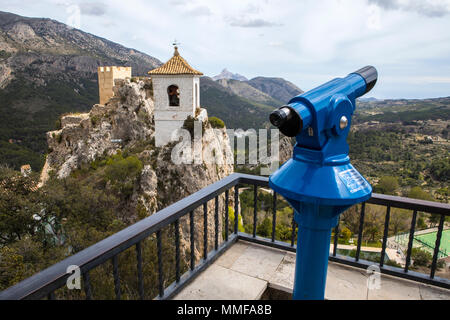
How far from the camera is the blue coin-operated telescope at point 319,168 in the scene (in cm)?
119

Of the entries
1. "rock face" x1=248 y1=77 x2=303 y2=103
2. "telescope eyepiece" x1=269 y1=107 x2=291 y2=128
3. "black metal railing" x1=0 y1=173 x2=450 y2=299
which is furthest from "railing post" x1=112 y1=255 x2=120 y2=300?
"rock face" x1=248 y1=77 x2=303 y2=103

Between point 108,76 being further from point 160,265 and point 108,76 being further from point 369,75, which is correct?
point 369,75

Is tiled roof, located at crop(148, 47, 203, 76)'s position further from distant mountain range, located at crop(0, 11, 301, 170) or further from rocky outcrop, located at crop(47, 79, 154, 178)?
distant mountain range, located at crop(0, 11, 301, 170)

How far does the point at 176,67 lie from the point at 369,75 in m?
16.5

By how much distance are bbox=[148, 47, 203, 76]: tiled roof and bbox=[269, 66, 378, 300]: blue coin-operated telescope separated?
15.8 metres

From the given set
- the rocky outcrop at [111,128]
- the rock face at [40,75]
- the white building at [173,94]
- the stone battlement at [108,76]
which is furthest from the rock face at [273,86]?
the white building at [173,94]

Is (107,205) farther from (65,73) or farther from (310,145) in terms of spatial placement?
(65,73)

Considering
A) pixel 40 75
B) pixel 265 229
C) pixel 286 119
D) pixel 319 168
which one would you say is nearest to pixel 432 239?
pixel 265 229

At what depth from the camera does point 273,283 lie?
92.6 inches

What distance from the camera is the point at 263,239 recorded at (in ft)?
9.66

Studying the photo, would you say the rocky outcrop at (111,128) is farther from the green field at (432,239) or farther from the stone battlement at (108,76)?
the green field at (432,239)

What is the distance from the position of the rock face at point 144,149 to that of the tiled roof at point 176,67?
8.99 feet

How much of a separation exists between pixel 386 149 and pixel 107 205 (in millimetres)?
30482
